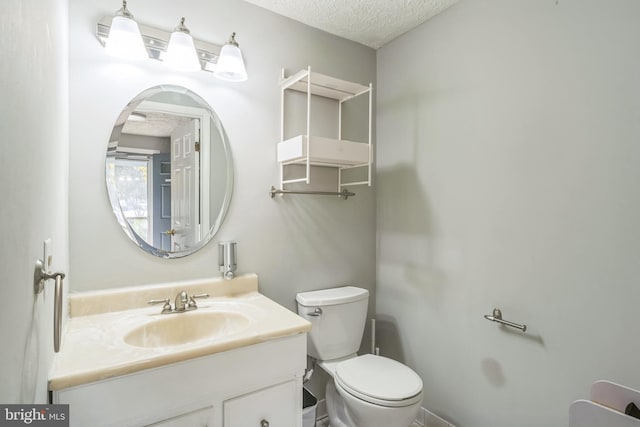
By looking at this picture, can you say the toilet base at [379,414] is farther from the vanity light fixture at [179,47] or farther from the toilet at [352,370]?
the vanity light fixture at [179,47]

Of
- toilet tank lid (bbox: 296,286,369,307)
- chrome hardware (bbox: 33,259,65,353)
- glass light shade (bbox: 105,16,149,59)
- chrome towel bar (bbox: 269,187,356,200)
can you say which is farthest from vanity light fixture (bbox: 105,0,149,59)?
toilet tank lid (bbox: 296,286,369,307)

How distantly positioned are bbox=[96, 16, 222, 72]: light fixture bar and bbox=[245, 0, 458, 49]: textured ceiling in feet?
1.23

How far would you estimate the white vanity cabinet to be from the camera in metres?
0.92

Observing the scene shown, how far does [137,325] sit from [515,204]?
164 centimetres

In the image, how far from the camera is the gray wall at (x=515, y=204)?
116cm

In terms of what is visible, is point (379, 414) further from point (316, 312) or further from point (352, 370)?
point (316, 312)

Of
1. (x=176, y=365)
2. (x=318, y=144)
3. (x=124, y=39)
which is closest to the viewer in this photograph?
(x=176, y=365)

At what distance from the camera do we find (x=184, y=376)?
3.35 feet

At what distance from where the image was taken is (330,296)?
179cm

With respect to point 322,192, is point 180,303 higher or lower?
lower

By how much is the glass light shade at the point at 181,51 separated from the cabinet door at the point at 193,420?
1376 mm

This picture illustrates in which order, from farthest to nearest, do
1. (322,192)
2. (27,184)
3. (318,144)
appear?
(322,192)
(318,144)
(27,184)

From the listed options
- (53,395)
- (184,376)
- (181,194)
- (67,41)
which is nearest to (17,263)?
(53,395)

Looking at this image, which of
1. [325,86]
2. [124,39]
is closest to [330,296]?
[325,86]
